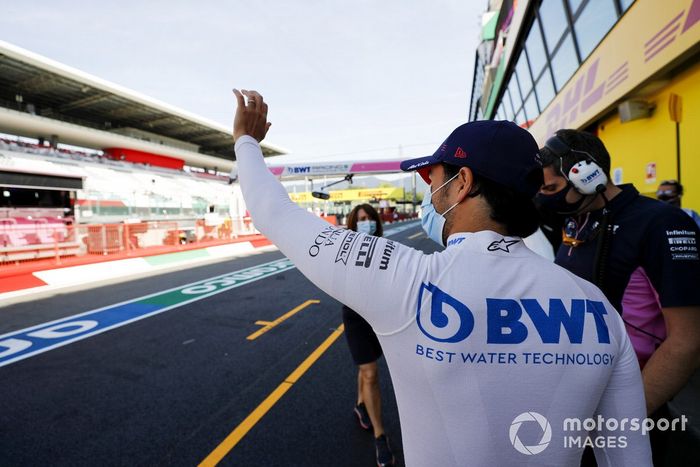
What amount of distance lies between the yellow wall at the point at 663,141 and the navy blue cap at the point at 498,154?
185 inches

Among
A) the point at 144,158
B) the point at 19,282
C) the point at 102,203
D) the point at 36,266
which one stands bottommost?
the point at 19,282

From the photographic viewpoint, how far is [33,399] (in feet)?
11.5

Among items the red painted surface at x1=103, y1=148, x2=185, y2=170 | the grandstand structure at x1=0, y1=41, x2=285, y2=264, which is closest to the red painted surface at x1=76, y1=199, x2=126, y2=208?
the grandstand structure at x1=0, y1=41, x2=285, y2=264

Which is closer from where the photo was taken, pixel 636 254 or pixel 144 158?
pixel 636 254

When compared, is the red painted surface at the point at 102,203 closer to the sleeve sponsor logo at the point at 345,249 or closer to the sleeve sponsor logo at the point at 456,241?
the sleeve sponsor logo at the point at 345,249

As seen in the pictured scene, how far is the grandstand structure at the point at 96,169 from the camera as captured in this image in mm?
11250

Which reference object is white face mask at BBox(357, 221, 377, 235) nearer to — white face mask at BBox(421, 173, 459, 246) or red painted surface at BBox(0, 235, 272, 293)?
white face mask at BBox(421, 173, 459, 246)

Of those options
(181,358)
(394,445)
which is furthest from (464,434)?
(181,358)

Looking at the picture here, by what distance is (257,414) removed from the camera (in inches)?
122

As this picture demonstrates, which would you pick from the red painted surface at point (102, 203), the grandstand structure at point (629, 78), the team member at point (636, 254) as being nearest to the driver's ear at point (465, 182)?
the team member at point (636, 254)

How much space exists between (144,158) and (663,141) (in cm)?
4180

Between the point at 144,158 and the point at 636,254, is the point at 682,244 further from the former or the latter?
the point at 144,158

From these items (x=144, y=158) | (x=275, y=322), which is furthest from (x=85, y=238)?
(x=144, y=158)

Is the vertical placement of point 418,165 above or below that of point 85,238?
above
